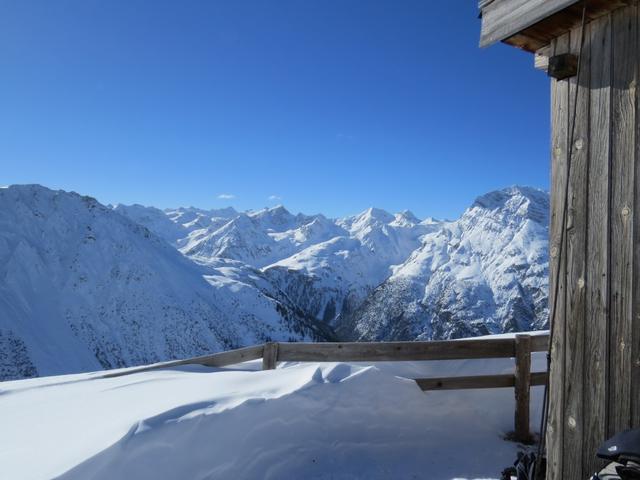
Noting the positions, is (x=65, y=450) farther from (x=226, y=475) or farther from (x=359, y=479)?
(x=359, y=479)

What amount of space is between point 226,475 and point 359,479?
1.33 m

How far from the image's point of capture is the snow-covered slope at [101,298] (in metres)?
104

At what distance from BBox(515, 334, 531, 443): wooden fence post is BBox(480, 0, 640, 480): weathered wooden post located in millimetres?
2711

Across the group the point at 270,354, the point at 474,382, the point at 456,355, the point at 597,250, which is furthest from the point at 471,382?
the point at 597,250

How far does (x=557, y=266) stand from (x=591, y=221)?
39 cm

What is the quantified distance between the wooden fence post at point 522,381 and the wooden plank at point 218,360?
10.6 ft

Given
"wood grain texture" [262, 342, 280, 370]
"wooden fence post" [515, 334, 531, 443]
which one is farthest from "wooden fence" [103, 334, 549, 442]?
"wood grain texture" [262, 342, 280, 370]

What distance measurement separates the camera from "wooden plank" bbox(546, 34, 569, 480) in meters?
3.24

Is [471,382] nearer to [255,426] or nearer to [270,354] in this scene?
[270,354]

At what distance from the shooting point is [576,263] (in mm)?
3172

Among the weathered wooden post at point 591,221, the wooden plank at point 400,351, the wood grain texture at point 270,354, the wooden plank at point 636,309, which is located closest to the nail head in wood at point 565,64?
the weathered wooden post at point 591,221

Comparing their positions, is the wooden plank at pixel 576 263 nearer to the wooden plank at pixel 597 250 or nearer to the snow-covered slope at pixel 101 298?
the wooden plank at pixel 597 250

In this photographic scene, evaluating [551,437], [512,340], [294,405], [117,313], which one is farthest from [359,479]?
[117,313]

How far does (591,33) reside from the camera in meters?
3.13
